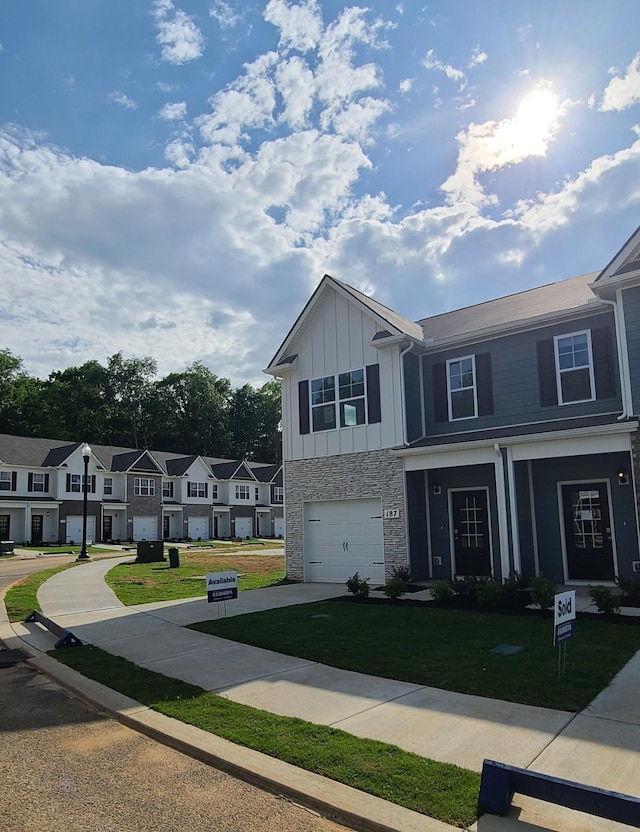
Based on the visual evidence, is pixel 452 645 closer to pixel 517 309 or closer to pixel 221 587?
pixel 221 587

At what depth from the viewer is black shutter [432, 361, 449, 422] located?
15.7 metres

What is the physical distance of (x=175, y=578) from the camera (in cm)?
1867

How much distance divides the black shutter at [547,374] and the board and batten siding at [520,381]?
94mm

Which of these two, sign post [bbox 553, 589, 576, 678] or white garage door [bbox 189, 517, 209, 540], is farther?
white garage door [bbox 189, 517, 209, 540]

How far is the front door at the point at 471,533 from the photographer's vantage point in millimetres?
14883

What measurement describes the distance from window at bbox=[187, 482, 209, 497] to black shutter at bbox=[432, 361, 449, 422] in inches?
1547

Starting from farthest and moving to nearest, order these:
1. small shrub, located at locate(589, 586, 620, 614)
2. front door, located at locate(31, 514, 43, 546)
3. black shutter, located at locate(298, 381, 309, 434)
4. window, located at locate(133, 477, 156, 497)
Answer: window, located at locate(133, 477, 156, 497), front door, located at locate(31, 514, 43, 546), black shutter, located at locate(298, 381, 309, 434), small shrub, located at locate(589, 586, 620, 614)

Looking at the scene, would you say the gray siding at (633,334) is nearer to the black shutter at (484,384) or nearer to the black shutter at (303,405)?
the black shutter at (484,384)

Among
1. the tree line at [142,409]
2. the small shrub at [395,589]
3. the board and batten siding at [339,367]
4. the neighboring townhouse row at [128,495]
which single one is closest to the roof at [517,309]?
the board and batten siding at [339,367]

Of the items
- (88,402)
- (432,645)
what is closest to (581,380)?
(432,645)

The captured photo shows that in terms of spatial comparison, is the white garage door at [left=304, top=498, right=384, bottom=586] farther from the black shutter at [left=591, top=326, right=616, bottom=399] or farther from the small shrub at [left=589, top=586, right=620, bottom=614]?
the small shrub at [left=589, top=586, right=620, bottom=614]

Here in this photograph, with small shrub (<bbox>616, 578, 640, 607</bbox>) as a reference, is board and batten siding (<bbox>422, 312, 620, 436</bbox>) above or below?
above

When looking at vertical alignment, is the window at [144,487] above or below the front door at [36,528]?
above

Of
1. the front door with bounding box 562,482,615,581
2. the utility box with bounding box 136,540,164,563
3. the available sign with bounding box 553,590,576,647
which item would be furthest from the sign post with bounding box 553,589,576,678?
the utility box with bounding box 136,540,164,563
